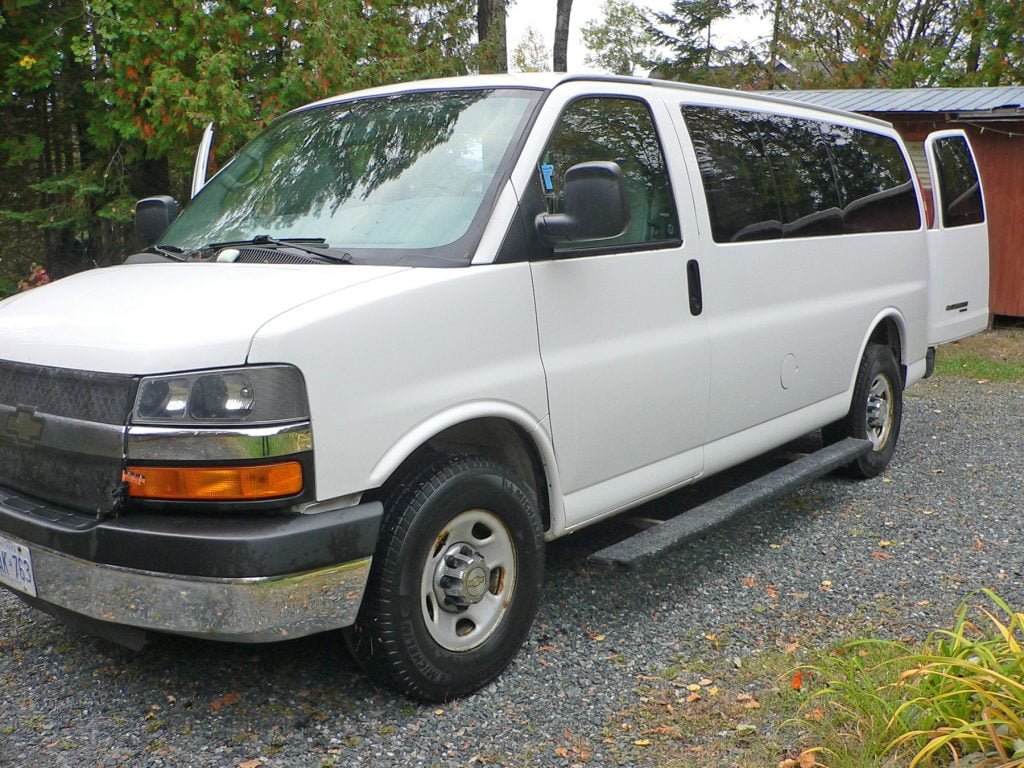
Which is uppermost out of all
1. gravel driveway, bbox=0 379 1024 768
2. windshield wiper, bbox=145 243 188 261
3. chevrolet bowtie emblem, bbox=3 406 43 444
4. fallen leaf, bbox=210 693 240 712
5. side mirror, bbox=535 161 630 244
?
side mirror, bbox=535 161 630 244

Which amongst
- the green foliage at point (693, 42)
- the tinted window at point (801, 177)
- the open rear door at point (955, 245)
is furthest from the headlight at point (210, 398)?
the green foliage at point (693, 42)

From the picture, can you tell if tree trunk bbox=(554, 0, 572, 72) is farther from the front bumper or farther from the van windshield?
the front bumper

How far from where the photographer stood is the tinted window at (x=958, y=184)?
7.37 m

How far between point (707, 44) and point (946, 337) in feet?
115

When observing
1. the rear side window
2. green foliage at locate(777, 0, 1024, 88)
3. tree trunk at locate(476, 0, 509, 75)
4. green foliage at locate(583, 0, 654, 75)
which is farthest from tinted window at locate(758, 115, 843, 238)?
green foliage at locate(583, 0, 654, 75)

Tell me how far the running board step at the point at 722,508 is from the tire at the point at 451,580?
1.36 ft

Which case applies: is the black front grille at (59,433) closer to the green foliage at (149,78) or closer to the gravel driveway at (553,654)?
the gravel driveway at (553,654)

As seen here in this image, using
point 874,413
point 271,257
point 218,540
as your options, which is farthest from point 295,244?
point 874,413

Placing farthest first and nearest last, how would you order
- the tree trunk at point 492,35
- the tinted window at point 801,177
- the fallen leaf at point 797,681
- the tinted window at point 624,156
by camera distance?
the tree trunk at point 492,35, the tinted window at point 801,177, the tinted window at point 624,156, the fallen leaf at point 797,681

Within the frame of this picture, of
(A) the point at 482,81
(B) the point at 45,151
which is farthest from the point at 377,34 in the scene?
(A) the point at 482,81

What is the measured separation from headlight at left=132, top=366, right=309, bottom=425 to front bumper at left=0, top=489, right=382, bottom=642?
30cm

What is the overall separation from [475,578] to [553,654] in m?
0.65

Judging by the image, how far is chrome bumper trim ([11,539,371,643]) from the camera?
3.00 m

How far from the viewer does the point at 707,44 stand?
1567 inches
